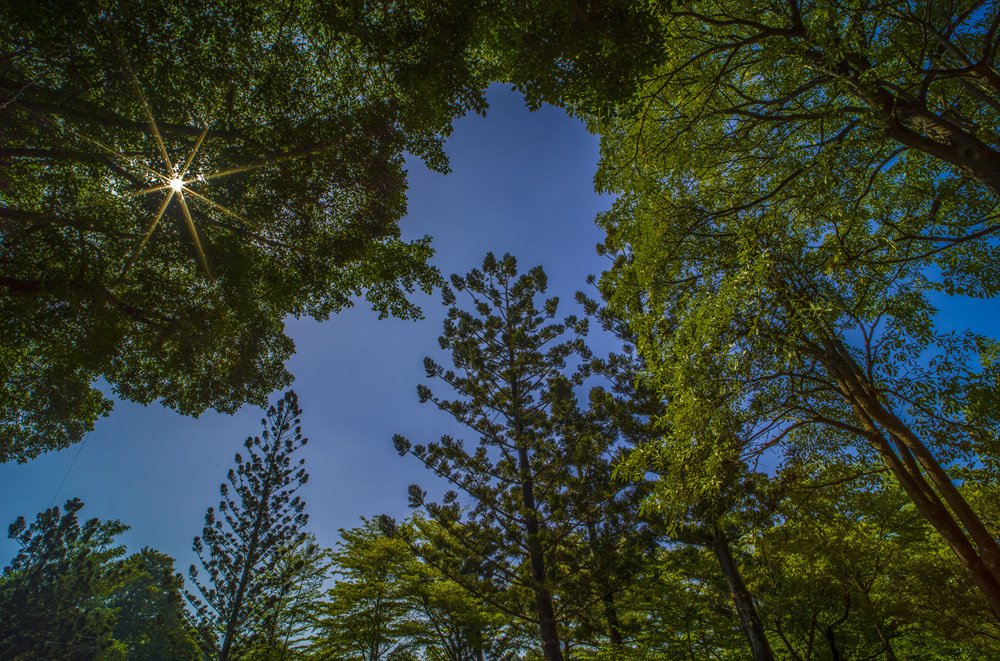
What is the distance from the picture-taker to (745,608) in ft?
22.4

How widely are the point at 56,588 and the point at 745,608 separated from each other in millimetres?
22896

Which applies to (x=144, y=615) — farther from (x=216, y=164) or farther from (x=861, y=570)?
(x=861, y=570)

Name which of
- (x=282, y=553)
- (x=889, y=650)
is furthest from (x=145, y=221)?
(x=889, y=650)

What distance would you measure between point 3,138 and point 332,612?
32.2 ft

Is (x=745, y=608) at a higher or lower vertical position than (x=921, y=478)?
lower

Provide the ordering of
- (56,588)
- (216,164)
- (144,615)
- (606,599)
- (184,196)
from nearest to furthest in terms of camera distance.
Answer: (216,164), (184,196), (606,599), (56,588), (144,615)

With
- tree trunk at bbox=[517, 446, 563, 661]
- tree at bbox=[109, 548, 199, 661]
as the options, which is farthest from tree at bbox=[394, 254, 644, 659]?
tree at bbox=[109, 548, 199, 661]

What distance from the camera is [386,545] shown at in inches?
381

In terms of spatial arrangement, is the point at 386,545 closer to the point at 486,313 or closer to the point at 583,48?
the point at 486,313

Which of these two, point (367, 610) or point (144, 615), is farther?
point (144, 615)

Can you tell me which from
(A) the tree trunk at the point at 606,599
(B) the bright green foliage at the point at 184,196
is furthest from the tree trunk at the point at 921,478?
(B) the bright green foliage at the point at 184,196

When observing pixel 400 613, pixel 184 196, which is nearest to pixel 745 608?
pixel 400 613

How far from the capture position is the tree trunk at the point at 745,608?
644 centimetres

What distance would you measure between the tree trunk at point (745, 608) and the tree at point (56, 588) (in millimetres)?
20898
